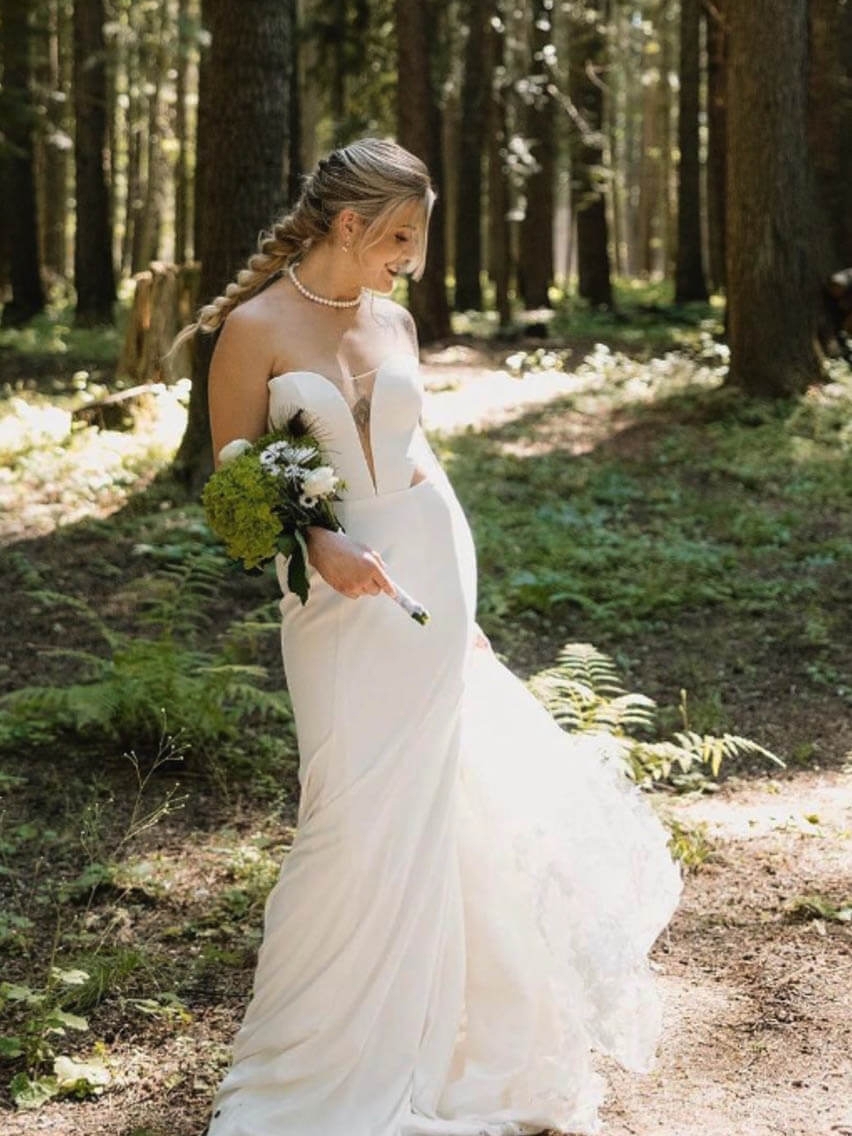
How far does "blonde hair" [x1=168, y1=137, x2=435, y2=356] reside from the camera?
3.92 meters

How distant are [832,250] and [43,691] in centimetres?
1290

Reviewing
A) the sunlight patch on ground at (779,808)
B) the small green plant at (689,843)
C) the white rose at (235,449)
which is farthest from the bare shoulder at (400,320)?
the sunlight patch on ground at (779,808)

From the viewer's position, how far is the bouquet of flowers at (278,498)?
149 inches

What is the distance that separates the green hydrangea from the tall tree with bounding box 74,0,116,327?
2037 centimetres

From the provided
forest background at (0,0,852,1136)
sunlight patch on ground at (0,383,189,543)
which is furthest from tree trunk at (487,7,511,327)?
sunlight patch on ground at (0,383,189,543)

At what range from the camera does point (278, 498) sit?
379 cm

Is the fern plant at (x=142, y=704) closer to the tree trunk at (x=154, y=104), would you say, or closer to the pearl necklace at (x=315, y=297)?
the pearl necklace at (x=315, y=297)

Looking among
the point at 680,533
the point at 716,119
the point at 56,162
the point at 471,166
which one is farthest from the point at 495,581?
the point at 56,162

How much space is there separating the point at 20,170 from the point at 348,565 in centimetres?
2163

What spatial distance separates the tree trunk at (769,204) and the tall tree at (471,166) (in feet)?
31.3

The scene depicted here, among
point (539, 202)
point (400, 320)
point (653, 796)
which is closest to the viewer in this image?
point (400, 320)

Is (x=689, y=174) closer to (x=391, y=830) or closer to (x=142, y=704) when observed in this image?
(x=142, y=704)

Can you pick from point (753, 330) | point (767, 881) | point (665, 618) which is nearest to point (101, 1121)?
point (767, 881)

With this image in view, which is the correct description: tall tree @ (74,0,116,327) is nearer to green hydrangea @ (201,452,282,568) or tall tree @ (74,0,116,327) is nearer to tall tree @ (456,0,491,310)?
tall tree @ (456,0,491,310)
